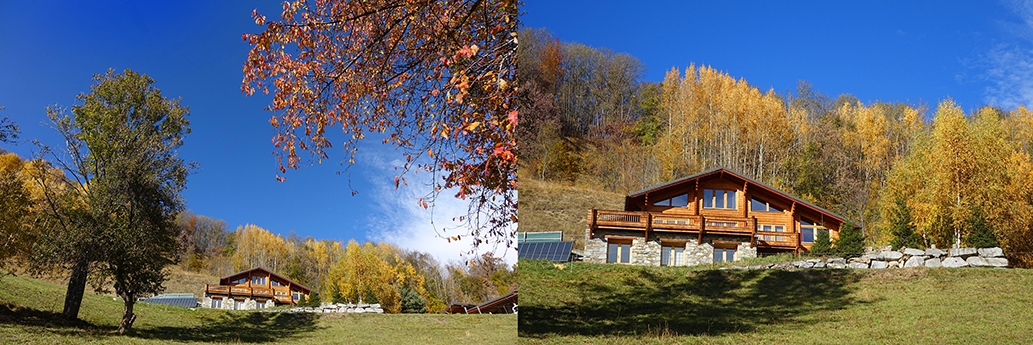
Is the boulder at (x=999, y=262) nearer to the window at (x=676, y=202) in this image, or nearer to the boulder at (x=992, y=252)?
the boulder at (x=992, y=252)

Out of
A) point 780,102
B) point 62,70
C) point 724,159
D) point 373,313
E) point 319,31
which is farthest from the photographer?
point 373,313

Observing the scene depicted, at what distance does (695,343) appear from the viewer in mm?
4609

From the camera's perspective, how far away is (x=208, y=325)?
22.3ft

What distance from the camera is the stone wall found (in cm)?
535

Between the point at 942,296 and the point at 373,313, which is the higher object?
the point at 942,296

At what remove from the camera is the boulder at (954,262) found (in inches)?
193

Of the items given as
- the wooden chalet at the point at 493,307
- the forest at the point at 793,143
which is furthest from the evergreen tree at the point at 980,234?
the wooden chalet at the point at 493,307

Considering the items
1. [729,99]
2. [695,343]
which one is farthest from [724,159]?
[695,343]

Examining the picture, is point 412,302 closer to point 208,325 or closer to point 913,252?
point 208,325

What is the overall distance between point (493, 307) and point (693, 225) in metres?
2.46

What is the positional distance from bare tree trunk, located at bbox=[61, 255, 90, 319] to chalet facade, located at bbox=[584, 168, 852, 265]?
5072mm

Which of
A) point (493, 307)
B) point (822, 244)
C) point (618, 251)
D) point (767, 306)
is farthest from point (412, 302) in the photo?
point (822, 244)

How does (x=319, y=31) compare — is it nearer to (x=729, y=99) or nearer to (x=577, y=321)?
(x=577, y=321)

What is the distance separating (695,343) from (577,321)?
1.08 meters
